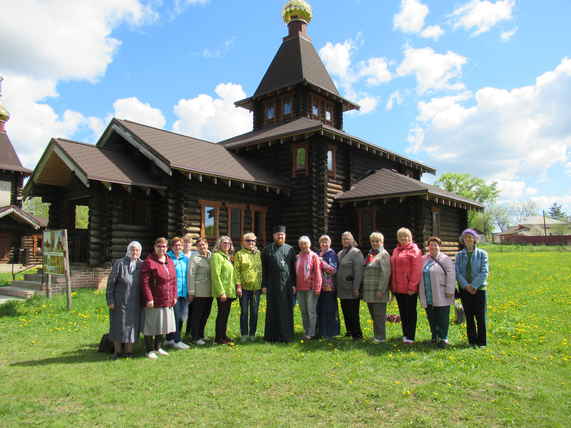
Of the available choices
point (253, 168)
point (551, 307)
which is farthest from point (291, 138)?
point (551, 307)

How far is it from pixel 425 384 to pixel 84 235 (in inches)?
541

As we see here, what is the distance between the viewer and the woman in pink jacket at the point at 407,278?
22.7 ft

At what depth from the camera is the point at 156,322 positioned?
21.3 ft

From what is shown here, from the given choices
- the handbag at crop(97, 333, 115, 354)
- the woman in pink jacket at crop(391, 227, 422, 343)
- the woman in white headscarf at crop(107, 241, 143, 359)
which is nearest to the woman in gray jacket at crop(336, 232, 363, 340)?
the woman in pink jacket at crop(391, 227, 422, 343)

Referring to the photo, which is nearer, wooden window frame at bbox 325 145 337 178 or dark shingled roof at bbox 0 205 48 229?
wooden window frame at bbox 325 145 337 178

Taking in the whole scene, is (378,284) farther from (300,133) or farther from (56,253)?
(300,133)

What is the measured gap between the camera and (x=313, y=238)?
→ 643 inches

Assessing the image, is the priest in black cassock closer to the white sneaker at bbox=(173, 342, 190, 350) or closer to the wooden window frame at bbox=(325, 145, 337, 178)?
the white sneaker at bbox=(173, 342, 190, 350)

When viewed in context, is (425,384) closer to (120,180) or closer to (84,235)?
(120,180)

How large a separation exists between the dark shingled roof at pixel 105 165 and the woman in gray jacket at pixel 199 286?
702 centimetres

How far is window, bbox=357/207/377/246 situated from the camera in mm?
Answer: 17344

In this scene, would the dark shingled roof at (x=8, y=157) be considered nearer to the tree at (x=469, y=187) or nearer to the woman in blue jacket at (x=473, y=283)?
the woman in blue jacket at (x=473, y=283)

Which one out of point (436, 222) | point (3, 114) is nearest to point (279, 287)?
point (436, 222)

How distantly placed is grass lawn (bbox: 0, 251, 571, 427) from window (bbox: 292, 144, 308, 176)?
9.68 meters
